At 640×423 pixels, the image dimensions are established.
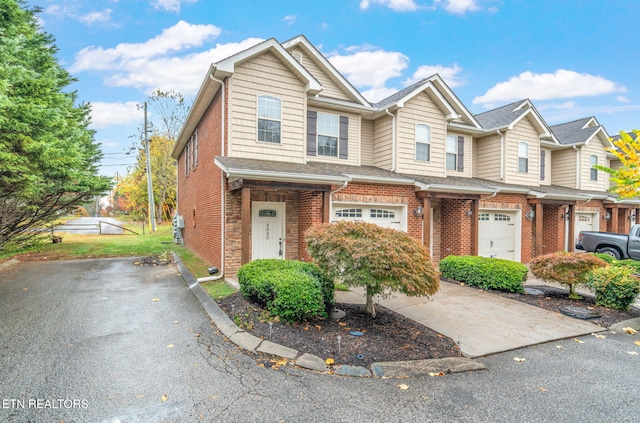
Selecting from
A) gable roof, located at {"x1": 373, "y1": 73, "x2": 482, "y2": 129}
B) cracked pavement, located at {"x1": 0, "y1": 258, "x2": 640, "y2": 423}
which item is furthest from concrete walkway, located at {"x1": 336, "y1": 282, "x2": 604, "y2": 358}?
gable roof, located at {"x1": 373, "y1": 73, "x2": 482, "y2": 129}

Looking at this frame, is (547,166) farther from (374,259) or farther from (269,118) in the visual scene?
(374,259)

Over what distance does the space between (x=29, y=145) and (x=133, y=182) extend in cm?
2536

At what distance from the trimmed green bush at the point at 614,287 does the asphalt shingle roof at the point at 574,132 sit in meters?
11.8

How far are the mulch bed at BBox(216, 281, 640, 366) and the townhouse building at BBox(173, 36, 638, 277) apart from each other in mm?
2986

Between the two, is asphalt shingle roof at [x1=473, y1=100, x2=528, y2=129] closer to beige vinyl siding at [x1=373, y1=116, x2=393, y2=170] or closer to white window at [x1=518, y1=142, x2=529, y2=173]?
white window at [x1=518, y1=142, x2=529, y2=173]

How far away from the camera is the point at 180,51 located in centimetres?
1947

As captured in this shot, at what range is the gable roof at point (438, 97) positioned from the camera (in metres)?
12.1

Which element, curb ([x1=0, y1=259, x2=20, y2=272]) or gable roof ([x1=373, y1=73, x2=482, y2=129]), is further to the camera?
gable roof ([x1=373, y1=73, x2=482, y2=129])

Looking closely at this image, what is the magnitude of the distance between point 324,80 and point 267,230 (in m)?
5.73

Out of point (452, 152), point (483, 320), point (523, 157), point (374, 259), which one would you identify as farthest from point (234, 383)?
point (523, 157)

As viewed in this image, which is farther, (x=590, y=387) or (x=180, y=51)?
(x=180, y=51)

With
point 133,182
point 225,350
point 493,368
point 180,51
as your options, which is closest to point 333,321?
point 225,350

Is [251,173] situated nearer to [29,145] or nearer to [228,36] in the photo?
[29,145]

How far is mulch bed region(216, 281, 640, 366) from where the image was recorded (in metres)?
4.76
